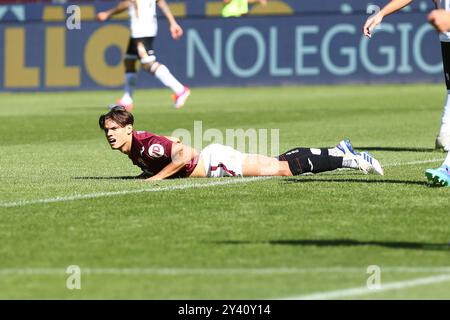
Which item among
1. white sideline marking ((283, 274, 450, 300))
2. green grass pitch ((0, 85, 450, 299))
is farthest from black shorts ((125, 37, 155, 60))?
white sideline marking ((283, 274, 450, 300))

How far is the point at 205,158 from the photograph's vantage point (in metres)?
11.8

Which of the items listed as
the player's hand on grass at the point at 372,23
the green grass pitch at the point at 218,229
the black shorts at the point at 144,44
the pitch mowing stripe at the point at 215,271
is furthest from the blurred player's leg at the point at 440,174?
the black shorts at the point at 144,44

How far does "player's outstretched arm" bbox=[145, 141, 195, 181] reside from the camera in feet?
37.2

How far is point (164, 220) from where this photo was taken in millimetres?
9109

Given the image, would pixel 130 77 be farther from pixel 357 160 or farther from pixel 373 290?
pixel 373 290

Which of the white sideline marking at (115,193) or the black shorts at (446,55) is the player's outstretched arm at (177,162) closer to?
the white sideline marking at (115,193)

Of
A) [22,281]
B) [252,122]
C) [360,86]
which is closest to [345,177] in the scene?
[22,281]

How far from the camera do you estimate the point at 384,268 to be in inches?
277

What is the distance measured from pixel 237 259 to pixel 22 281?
1.26 meters

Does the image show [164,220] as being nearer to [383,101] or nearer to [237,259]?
[237,259]

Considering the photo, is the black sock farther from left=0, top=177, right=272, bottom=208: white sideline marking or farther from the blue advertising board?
the blue advertising board

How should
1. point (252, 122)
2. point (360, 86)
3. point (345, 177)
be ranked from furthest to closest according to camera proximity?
point (360, 86), point (252, 122), point (345, 177)
